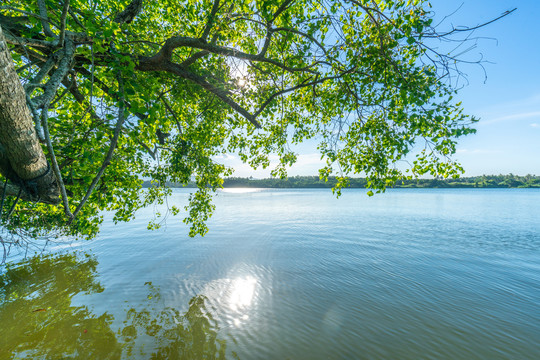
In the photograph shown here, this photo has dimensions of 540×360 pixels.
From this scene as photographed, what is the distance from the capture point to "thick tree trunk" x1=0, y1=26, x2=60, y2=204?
2.04m

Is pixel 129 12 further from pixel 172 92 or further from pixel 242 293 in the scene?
pixel 242 293

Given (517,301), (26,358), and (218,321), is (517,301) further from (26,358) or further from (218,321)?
(26,358)

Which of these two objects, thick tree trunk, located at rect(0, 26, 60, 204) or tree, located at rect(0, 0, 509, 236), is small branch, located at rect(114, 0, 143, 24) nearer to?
tree, located at rect(0, 0, 509, 236)

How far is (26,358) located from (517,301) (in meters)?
12.4

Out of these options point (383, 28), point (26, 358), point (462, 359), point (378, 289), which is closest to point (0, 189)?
point (26, 358)

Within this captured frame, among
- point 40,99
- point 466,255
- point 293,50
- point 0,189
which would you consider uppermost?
point 293,50

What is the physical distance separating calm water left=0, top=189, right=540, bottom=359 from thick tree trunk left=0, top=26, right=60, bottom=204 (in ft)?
11.5

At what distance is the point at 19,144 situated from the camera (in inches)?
92.6

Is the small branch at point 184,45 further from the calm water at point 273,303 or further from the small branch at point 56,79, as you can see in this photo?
the calm water at point 273,303

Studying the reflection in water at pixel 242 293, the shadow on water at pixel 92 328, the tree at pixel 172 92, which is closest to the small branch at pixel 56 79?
the tree at pixel 172 92

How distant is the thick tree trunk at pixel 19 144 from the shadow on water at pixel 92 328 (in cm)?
337

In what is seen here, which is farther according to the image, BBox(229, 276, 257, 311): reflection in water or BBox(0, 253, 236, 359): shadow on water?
BBox(229, 276, 257, 311): reflection in water

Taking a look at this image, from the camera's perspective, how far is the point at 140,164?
657 cm

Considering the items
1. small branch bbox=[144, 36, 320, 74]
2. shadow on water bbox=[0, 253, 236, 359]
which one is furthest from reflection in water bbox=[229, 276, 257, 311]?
small branch bbox=[144, 36, 320, 74]
